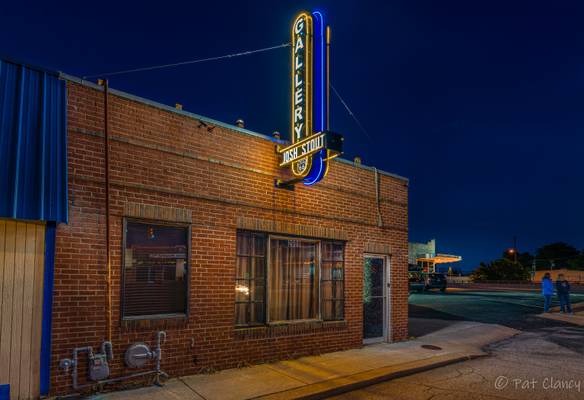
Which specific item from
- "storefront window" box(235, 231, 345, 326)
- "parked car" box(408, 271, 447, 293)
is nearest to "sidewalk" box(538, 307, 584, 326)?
"storefront window" box(235, 231, 345, 326)

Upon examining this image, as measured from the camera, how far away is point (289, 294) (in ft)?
30.7

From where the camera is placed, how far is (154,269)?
24.6 feet

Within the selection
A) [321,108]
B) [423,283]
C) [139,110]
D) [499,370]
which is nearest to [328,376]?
[499,370]

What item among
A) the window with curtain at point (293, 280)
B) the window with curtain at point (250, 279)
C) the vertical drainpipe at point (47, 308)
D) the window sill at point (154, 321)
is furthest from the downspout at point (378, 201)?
the vertical drainpipe at point (47, 308)

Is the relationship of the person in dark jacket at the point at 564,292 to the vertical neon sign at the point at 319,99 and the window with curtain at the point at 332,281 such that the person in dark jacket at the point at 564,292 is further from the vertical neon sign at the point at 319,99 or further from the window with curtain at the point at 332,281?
the vertical neon sign at the point at 319,99

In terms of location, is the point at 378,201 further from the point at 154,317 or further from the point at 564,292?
the point at 564,292

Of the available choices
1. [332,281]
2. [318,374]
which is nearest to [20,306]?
[318,374]

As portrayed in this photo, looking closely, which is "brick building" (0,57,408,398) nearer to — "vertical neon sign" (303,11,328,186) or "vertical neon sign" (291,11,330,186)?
"vertical neon sign" (291,11,330,186)

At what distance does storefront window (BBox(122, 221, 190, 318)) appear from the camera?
7.24m

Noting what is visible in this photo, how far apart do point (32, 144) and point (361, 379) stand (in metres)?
6.03

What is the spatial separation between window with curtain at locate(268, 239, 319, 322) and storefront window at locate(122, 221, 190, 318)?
1.94 meters

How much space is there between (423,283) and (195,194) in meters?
30.8

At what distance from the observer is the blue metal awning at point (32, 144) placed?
19.0 ft

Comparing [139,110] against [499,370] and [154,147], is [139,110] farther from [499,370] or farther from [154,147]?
[499,370]
